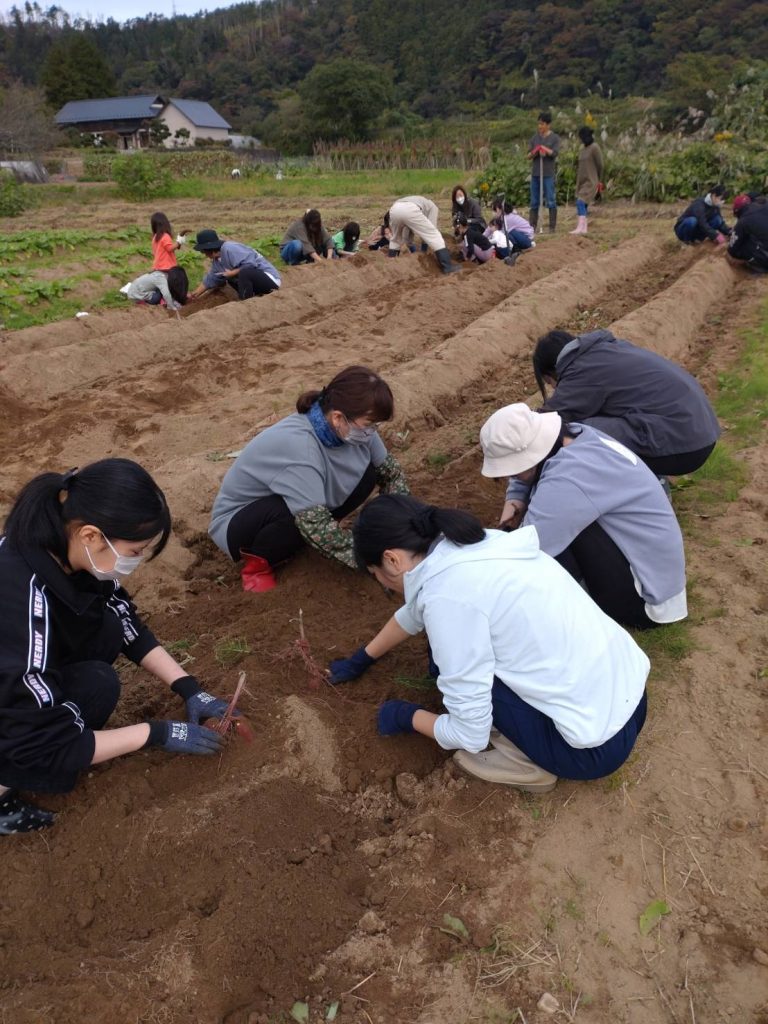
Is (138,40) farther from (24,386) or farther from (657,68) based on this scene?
(24,386)

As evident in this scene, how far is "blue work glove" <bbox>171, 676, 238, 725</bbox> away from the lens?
2744 mm

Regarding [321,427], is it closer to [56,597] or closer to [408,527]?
[408,527]

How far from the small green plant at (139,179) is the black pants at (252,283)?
Result: 56.2ft

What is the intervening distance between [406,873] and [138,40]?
353ft

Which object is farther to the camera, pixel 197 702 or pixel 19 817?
pixel 197 702

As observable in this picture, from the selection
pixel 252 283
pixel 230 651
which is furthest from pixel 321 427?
pixel 252 283

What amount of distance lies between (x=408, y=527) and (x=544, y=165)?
531 inches

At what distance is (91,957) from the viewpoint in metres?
2.08

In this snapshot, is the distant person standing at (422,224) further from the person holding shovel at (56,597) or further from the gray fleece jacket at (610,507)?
the person holding shovel at (56,597)

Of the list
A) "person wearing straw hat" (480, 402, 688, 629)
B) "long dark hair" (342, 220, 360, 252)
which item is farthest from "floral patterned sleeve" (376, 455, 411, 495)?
"long dark hair" (342, 220, 360, 252)

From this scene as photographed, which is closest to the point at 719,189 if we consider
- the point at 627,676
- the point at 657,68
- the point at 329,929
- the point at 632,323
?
the point at 632,323

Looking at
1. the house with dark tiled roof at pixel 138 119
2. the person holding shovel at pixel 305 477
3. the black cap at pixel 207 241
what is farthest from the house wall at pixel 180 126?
the person holding shovel at pixel 305 477

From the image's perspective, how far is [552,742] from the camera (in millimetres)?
2316

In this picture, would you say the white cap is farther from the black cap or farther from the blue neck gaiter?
the black cap
